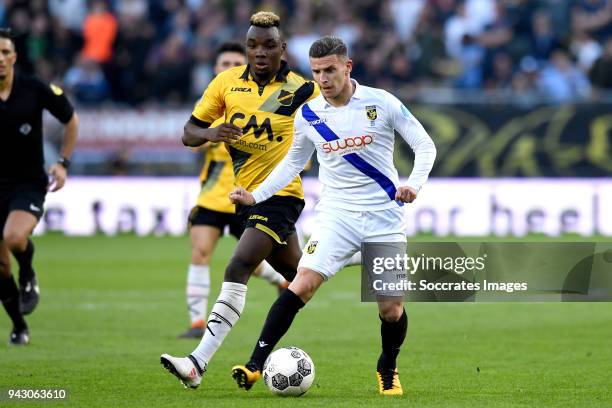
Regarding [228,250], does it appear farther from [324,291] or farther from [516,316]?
[516,316]

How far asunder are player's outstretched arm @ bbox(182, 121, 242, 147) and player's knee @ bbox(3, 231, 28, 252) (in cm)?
270

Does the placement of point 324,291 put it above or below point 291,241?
below

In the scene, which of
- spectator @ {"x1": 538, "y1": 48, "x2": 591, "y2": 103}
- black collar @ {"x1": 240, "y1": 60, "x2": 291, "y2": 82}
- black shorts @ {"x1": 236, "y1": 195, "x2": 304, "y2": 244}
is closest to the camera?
black shorts @ {"x1": 236, "y1": 195, "x2": 304, "y2": 244}

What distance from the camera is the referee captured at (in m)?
11.4

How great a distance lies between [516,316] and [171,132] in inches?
440

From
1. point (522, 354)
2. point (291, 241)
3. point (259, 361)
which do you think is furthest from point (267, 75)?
point (522, 354)

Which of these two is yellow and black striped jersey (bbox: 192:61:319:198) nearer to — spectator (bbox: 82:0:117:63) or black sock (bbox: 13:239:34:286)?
black sock (bbox: 13:239:34:286)

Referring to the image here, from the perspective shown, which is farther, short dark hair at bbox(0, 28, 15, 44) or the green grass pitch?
short dark hair at bbox(0, 28, 15, 44)

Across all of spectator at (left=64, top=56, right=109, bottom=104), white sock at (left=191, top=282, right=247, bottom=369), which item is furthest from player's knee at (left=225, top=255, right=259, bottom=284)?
spectator at (left=64, top=56, right=109, bottom=104)

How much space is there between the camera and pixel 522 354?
11.0 m

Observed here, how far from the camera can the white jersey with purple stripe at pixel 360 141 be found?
8.55 meters

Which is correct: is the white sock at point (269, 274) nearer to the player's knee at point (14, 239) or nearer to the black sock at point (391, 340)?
the player's knee at point (14, 239)

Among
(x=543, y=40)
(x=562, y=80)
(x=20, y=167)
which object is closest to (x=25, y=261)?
(x=20, y=167)

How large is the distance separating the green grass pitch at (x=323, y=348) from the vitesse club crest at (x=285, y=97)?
78.9 inches
